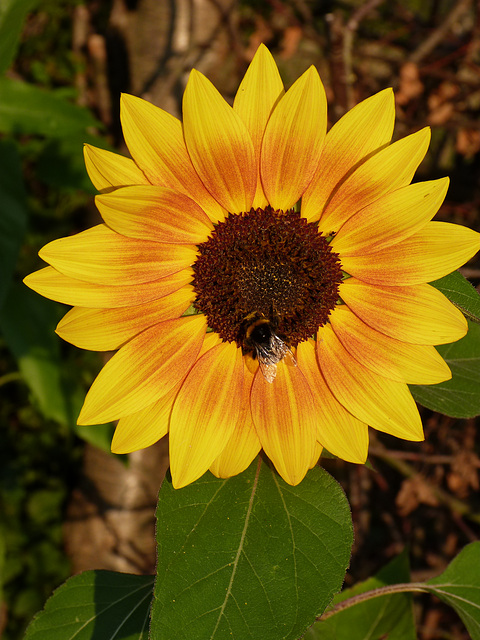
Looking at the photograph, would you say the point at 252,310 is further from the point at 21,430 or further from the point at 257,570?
the point at 21,430

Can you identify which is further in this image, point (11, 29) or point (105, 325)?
point (11, 29)

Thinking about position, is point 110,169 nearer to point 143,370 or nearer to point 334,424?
point 143,370

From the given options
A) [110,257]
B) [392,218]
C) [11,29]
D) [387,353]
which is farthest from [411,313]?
[11,29]

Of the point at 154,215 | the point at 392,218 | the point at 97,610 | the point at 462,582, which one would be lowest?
the point at 462,582

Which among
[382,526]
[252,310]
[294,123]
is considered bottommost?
[382,526]

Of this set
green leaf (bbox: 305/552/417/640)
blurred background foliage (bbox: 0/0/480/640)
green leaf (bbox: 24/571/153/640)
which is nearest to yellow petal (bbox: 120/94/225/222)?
green leaf (bbox: 24/571/153/640)

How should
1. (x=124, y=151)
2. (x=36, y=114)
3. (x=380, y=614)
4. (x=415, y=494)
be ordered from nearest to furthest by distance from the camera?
(x=380, y=614) < (x=36, y=114) < (x=415, y=494) < (x=124, y=151)

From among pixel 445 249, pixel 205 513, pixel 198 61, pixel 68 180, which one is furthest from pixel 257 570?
pixel 198 61
